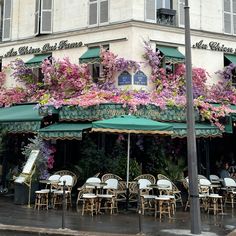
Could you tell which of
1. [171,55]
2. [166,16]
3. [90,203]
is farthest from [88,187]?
[166,16]

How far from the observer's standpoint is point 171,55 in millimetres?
16344

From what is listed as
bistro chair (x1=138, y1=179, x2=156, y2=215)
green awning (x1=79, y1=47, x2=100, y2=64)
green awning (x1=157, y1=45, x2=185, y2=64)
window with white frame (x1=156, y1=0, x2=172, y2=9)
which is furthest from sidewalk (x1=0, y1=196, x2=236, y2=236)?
window with white frame (x1=156, y1=0, x2=172, y2=9)

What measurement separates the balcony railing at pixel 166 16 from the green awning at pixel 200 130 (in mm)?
4743

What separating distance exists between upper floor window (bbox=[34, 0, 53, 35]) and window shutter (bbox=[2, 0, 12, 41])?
1687 mm

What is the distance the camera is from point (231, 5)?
1884 cm

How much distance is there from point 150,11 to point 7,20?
23.9 ft

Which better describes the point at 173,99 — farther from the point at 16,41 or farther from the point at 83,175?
the point at 16,41

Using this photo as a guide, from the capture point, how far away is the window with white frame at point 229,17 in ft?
60.7

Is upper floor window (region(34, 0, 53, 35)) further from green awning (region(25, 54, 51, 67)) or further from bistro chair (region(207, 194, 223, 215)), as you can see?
bistro chair (region(207, 194, 223, 215))

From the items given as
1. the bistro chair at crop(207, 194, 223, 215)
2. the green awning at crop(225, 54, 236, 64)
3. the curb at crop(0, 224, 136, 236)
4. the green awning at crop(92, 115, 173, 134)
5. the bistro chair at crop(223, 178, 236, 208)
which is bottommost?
the curb at crop(0, 224, 136, 236)

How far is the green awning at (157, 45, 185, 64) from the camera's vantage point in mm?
16281

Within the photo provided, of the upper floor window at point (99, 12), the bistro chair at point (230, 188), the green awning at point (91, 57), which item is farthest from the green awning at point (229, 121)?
the upper floor window at point (99, 12)

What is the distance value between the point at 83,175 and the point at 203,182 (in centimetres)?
440

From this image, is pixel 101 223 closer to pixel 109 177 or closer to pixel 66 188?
pixel 66 188
